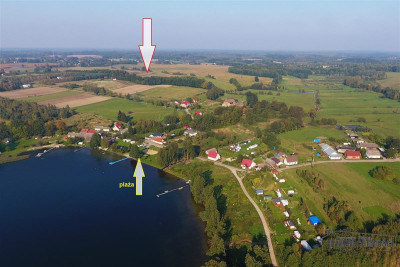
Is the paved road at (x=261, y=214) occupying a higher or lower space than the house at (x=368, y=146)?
lower

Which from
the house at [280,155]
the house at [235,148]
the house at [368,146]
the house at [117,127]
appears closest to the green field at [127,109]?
the house at [117,127]

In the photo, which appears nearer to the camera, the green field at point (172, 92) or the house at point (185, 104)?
the house at point (185, 104)

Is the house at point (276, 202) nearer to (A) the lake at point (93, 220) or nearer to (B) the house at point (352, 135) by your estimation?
(A) the lake at point (93, 220)

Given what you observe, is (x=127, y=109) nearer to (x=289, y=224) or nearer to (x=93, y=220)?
(x=93, y=220)

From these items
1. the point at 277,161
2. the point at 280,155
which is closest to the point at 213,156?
the point at 277,161

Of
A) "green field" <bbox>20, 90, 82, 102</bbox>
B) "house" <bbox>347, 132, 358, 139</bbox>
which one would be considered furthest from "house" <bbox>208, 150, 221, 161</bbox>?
"green field" <bbox>20, 90, 82, 102</bbox>

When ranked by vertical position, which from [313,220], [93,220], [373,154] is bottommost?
[93,220]

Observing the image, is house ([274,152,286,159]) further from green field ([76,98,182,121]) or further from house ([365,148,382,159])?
green field ([76,98,182,121])
